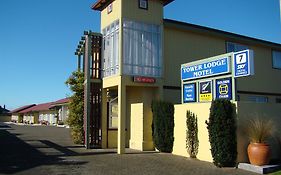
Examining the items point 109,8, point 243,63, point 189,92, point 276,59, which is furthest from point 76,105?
point 276,59

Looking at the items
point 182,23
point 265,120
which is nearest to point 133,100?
point 182,23

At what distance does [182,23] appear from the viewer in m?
17.9

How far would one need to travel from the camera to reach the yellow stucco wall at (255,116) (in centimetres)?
Result: 1160

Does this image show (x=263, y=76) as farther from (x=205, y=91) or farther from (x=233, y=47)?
(x=205, y=91)

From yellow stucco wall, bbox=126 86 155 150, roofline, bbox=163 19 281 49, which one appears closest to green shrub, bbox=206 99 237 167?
yellow stucco wall, bbox=126 86 155 150

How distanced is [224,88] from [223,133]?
6.59ft

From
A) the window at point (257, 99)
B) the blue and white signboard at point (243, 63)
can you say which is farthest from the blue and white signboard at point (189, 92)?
the window at point (257, 99)

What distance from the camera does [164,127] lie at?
14.9 metres

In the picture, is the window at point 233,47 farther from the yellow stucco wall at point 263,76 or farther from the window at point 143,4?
the window at point 143,4

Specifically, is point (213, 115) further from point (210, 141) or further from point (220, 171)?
point (220, 171)

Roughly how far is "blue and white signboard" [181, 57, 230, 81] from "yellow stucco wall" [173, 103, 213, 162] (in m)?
1.36

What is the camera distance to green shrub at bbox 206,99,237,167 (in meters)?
11.2

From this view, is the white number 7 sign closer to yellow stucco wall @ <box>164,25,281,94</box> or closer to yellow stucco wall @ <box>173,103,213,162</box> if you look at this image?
yellow stucco wall @ <box>173,103,213,162</box>

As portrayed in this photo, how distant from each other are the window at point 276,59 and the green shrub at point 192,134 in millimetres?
11718
